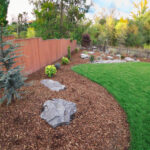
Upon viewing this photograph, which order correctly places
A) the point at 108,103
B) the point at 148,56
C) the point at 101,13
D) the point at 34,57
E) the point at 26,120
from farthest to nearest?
1. the point at 101,13
2. the point at 148,56
3. the point at 34,57
4. the point at 108,103
5. the point at 26,120

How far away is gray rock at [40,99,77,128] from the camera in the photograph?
2348mm

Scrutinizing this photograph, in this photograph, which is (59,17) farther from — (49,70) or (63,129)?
(63,129)

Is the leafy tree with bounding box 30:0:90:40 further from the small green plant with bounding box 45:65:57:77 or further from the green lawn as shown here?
the green lawn

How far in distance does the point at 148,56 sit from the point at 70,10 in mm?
9458

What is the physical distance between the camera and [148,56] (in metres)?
11.7

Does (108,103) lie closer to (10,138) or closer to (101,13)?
(10,138)

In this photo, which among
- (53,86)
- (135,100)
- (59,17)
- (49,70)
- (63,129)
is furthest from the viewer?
(59,17)

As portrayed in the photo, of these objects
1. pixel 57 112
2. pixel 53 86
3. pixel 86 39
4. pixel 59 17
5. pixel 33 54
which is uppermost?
pixel 59 17

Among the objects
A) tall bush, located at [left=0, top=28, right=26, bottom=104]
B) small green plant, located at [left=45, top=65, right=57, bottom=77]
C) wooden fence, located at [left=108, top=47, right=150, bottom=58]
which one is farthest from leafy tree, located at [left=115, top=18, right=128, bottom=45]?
tall bush, located at [left=0, top=28, right=26, bottom=104]

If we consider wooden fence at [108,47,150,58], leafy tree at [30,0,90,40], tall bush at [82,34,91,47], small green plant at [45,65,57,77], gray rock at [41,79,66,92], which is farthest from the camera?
tall bush at [82,34,91,47]

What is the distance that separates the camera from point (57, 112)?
2508 mm

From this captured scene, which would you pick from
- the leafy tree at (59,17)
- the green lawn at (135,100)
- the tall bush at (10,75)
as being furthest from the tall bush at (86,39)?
the tall bush at (10,75)

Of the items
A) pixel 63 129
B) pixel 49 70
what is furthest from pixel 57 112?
pixel 49 70

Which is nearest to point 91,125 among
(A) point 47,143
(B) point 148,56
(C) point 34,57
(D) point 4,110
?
(A) point 47,143
